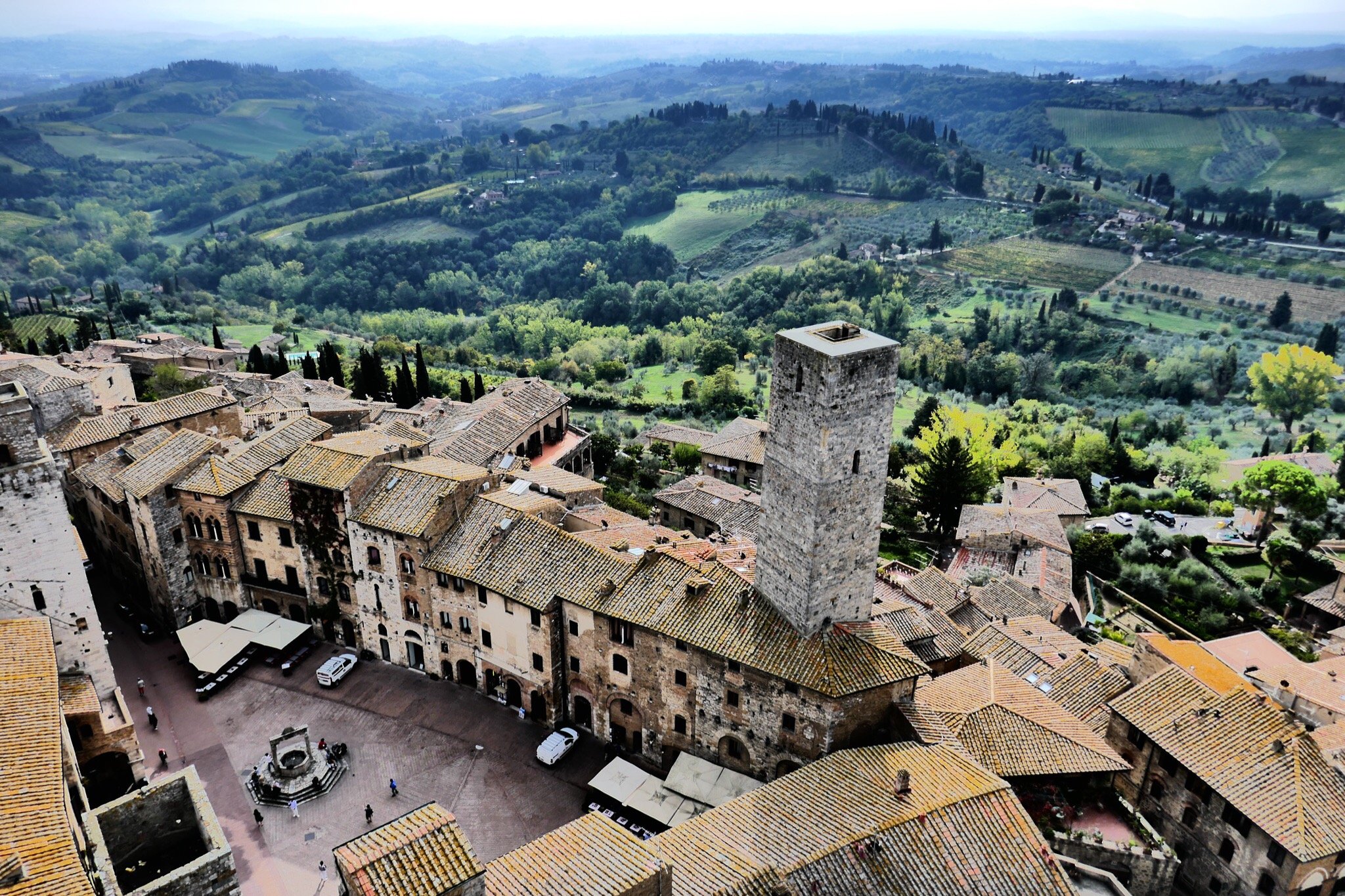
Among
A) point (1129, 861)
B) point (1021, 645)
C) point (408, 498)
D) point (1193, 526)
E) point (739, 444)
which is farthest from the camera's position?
point (739, 444)

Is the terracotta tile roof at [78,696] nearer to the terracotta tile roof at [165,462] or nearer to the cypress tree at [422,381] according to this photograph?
the terracotta tile roof at [165,462]

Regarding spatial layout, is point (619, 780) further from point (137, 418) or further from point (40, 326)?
point (40, 326)

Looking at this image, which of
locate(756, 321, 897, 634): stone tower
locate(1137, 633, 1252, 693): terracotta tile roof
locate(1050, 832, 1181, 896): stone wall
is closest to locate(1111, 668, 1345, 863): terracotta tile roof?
locate(1137, 633, 1252, 693): terracotta tile roof

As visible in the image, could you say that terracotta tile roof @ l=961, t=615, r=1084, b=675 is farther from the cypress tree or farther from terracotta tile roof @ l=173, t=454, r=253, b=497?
the cypress tree

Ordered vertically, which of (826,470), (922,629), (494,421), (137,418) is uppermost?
(826,470)

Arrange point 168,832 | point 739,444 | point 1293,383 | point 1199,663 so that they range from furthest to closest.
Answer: point 1293,383
point 739,444
point 1199,663
point 168,832

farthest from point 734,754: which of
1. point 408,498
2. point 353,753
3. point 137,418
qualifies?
point 137,418
